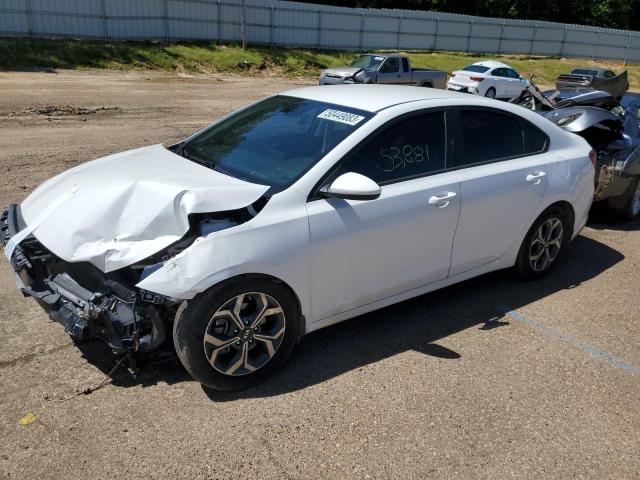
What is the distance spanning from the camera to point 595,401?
3.65 metres

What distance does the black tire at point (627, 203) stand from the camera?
7008mm

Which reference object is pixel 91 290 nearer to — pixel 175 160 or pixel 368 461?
pixel 175 160

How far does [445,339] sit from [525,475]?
1.35 m

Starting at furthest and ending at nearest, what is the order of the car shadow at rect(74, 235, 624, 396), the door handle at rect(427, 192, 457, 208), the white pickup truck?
the white pickup truck < the door handle at rect(427, 192, 457, 208) < the car shadow at rect(74, 235, 624, 396)

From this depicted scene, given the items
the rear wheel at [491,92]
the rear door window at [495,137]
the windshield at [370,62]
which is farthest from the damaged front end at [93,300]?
the rear wheel at [491,92]

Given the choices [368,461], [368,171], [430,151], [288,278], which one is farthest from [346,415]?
[430,151]

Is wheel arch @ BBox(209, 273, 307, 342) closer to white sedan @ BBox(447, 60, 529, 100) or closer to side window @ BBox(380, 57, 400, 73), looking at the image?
side window @ BBox(380, 57, 400, 73)

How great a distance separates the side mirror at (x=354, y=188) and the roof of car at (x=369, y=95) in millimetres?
734

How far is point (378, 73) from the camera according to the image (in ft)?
70.4

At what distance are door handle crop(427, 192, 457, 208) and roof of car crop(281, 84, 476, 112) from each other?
71cm

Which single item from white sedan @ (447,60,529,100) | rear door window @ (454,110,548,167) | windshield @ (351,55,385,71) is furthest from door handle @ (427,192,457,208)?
white sedan @ (447,60,529,100)

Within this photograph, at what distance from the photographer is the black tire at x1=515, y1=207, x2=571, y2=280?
16.3ft

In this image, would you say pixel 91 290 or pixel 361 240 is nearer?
pixel 91 290

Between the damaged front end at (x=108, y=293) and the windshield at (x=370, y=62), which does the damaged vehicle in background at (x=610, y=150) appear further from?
the windshield at (x=370, y=62)
